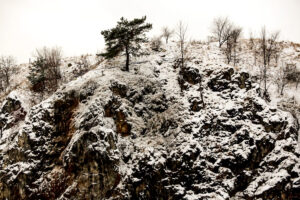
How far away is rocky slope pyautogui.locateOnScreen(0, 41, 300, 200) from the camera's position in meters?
18.5

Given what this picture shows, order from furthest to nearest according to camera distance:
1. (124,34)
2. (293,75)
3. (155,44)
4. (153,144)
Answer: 1. (155,44)
2. (293,75)
3. (124,34)
4. (153,144)

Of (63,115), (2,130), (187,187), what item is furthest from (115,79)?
(2,130)

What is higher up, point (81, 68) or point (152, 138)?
point (81, 68)

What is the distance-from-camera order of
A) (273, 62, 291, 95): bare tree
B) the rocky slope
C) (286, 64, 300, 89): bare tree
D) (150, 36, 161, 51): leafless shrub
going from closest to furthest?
the rocky slope → (273, 62, 291, 95): bare tree → (286, 64, 300, 89): bare tree → (150, 36, 161, 51): leafless shrub

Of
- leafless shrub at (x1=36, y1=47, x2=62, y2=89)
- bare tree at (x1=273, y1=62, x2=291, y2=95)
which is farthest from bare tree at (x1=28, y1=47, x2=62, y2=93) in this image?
bare tree at (x1=273, y1=62, x2=291, y2=95)

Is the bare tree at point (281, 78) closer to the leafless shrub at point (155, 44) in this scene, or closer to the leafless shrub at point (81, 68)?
the leafless shrub at point (155, 44)

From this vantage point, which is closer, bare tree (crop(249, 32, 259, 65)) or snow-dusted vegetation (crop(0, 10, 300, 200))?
snow-dusted vegetation (crop(0, 10, 300, 200))

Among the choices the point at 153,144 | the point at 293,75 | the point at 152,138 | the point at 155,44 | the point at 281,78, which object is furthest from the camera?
the point at 155,44

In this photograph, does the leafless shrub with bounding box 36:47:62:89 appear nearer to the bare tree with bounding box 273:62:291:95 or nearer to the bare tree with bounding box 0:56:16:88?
the bare tree with bounding box 0:56:16:88

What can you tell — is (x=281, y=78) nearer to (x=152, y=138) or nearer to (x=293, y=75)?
(x=293, y=75)

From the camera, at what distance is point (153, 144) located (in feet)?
68.8

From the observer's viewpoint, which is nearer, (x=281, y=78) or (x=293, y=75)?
(x=293, y=75)

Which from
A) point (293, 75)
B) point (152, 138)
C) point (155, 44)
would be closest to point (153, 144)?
point (152, 138)

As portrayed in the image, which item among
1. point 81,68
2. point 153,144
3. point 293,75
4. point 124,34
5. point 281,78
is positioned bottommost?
point 153,144
